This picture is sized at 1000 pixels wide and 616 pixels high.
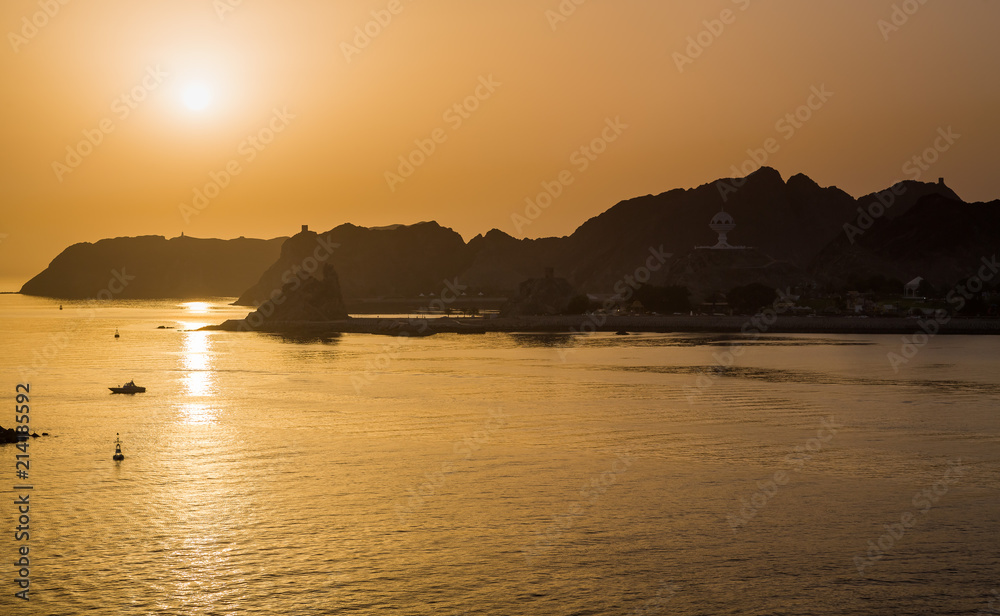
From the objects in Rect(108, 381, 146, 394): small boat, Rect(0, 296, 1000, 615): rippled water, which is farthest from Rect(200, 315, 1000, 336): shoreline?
Rect(108, 381, 146, 394): small boat

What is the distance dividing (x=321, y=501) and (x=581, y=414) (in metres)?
26.7

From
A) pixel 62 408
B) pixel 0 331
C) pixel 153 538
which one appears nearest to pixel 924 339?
pixel 62 408

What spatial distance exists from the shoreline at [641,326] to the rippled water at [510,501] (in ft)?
307

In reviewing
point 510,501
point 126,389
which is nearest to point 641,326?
point 126,389

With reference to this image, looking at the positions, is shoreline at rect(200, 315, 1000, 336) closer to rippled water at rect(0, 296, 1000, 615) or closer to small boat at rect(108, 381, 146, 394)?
rippled water at rect(0, 296, 1000, 615)

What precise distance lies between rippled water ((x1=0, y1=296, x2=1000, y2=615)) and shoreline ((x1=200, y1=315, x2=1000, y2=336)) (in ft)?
307

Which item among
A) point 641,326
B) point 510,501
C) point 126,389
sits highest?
point 641,326

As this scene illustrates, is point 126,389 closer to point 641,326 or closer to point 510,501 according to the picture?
point 510,501

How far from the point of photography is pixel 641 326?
175 metres

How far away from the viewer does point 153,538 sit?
28000mm

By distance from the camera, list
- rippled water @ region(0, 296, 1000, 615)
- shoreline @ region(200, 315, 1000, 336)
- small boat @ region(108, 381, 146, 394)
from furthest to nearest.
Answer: shoreline @ region(200, 315, 1000, 336) → small boat @ region(108, 381, 146, 394) → rippled water @ region(0, 296, 1000, 615)

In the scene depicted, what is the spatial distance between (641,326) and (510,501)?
145 m

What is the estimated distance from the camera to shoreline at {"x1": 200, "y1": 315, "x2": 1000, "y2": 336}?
6299 inches

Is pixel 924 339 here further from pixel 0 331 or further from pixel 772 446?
pixel 0 331
